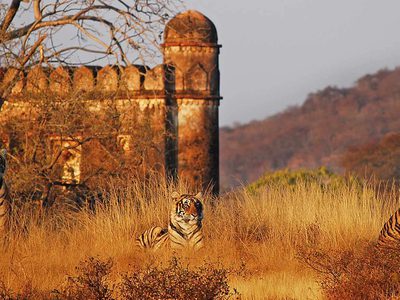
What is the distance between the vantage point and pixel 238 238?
12797 mm

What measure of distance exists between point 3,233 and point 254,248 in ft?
10.6

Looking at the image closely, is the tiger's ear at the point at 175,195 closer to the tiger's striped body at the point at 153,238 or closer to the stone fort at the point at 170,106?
the tiger's striped body at the point at 153,238

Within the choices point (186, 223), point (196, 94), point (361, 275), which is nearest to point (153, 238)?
point (186, 223)

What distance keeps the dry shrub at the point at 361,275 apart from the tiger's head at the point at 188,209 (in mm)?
2197

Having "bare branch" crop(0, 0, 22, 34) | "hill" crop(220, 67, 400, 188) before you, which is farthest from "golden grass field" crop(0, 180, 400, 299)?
"hill" crop(220, 67, 400, 188)

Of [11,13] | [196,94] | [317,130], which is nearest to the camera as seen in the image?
[11,13]

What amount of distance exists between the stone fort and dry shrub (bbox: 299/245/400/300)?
831 centimetres

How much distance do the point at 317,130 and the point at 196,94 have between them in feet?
236

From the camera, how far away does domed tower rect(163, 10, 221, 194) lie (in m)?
20.3

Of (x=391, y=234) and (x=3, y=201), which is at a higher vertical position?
(x=3, y=201)

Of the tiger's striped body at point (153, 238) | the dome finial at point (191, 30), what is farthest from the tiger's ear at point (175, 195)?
the dome finial at point (191, 30)

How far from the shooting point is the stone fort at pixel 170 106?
18.2 meters

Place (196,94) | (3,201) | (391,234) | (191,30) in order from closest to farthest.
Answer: (391,234), (3,201), (196,94), (191,30)

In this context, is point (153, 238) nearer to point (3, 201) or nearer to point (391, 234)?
point (3, 201)
